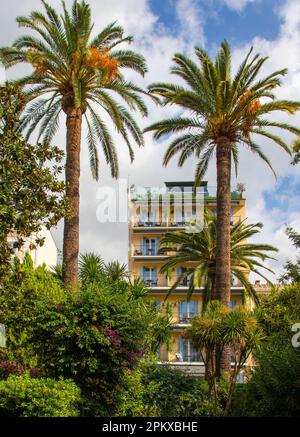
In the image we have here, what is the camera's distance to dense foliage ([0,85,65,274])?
47.2 feet

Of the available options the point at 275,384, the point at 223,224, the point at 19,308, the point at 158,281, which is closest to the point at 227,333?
the point at 275,384

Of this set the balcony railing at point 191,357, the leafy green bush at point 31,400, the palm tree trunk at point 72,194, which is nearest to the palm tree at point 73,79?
the palm tree trunk at point 72,194

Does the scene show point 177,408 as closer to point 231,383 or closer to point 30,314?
point 231,383

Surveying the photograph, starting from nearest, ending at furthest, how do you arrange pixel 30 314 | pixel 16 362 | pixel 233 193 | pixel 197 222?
1. pixel 30 314
2. pixel 16 362
3. pixel 197 222
4. pixel 233 193

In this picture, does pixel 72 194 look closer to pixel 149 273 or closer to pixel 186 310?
pixel 186 310

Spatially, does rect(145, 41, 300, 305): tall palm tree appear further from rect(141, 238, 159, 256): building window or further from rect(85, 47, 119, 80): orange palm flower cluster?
rect(141, 238, 159, 256): building window

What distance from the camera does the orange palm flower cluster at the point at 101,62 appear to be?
20.0 meters

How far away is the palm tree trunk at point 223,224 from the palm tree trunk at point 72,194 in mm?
5319

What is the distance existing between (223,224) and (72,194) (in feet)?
18.9

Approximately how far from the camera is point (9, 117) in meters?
15.1

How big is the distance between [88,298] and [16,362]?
154 inches

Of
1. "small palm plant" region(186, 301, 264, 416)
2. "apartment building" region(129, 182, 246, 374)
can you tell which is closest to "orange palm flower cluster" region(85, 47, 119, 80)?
"small palm plant" region(186, 301, 264, 416)

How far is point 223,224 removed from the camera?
22453mm
